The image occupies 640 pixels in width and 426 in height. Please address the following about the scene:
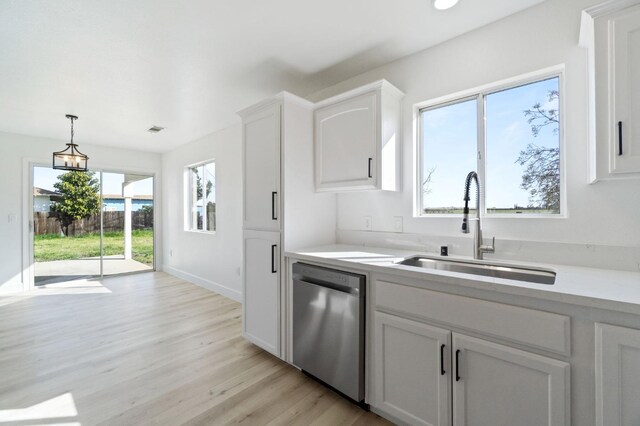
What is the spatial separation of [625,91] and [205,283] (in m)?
4.98

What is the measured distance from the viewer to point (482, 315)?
1.25 meters

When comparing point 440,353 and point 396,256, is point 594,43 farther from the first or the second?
point 440,353

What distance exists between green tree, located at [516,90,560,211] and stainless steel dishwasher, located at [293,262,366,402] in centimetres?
128

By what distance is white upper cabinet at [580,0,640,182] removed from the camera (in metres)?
1.20

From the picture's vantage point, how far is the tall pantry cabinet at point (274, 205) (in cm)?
222

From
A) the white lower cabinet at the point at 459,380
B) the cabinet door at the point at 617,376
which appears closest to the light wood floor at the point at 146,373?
the white lower cabinet at the point at 459,380

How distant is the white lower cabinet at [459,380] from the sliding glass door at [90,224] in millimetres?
5790

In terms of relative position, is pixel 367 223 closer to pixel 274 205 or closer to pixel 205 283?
pixel 274 205

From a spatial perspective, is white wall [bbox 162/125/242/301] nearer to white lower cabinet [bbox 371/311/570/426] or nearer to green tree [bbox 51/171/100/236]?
green tree [bbox 51/171/100/236]

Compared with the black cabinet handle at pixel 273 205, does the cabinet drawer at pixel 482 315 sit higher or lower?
Result: lower

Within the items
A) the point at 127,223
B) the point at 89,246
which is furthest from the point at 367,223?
the point at 89,246

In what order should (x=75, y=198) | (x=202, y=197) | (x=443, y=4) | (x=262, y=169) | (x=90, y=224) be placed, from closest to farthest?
(x=443, y=4) < (x=262, y=169) < (x=202, y=197) < (x=75, y=198) < (x=90, y=224)

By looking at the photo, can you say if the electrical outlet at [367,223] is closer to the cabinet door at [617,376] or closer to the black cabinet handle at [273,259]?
the black cabinet handle at [273,259]

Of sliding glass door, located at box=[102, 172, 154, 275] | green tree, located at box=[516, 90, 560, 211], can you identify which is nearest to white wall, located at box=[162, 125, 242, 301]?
sliding glass door, located at box=[102, 172, 154, 275]
